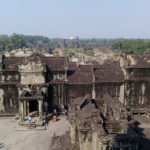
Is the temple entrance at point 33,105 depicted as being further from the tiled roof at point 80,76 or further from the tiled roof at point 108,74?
the tiled roof at point 108,74

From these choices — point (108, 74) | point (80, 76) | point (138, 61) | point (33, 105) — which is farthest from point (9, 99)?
point (138, 61)

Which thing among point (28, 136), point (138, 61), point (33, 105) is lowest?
point (28, 136)

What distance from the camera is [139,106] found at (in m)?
31.9

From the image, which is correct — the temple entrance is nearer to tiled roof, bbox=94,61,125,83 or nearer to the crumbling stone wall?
the crumbling stone wall

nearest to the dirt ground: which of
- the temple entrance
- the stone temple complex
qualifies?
the stone temple complex

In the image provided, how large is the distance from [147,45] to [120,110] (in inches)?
4309

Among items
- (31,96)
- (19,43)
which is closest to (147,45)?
(19,43)

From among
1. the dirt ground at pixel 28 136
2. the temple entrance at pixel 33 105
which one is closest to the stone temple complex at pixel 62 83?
the temple entrance at pixel 33 105

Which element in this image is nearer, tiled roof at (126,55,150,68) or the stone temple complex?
the stone temple complex

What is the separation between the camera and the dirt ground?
76.9 feet

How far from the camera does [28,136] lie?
25609mm

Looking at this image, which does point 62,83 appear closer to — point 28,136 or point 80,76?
point 80,76

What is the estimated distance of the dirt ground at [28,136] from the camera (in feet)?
76.9

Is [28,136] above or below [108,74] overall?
below
